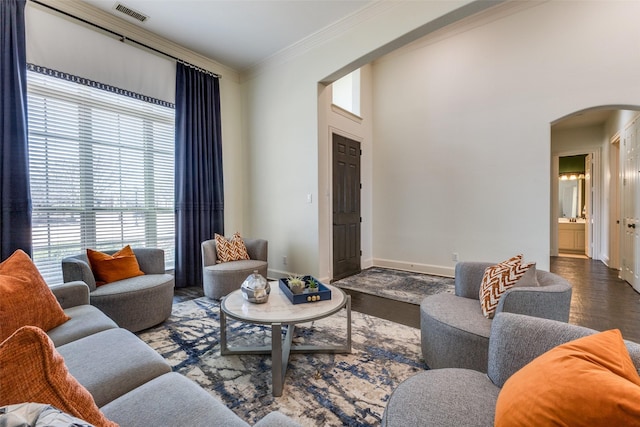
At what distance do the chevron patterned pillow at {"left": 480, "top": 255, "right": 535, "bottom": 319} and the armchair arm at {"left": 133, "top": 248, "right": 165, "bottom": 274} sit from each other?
9.85ft

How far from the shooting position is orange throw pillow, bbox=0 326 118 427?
630mm

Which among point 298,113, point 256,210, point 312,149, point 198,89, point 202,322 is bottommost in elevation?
point 202,322

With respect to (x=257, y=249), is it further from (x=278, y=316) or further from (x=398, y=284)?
(x=278, y=316)

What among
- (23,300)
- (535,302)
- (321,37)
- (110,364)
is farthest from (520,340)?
(321,37)

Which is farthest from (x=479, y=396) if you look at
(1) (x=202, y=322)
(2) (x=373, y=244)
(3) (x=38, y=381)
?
(2) (x=373, y=244)

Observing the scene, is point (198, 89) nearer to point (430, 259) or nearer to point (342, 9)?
point (342, 9)

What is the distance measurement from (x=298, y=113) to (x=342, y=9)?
133 cm

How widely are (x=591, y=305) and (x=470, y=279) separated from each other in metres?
2.24

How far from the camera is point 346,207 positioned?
15.3 ft

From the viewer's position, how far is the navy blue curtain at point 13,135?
262cm

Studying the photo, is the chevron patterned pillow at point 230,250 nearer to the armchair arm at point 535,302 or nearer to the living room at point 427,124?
the living room at point 427,124

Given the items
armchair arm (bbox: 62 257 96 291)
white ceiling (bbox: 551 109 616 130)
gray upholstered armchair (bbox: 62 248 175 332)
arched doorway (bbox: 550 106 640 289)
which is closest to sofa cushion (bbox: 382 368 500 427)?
gray upholstered armchair (bbox: 62 248 175 332)

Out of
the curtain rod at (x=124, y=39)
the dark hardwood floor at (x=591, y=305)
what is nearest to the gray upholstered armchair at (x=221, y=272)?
the dark hardwood floor at (x=591, y=305)

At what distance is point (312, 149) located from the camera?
3932 millimetres
